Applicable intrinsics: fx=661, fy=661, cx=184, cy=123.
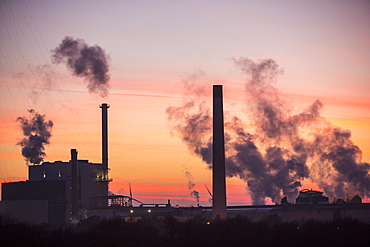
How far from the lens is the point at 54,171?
11869cm

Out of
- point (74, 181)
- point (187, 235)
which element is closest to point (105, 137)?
point (74, 181)

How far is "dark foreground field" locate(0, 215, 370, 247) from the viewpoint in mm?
59281

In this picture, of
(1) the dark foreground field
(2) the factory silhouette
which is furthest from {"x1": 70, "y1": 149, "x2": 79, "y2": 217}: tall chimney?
(1) the dark foreground field

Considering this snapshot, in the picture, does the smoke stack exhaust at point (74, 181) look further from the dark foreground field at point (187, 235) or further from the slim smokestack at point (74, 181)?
the dark foreground field at point (187, 235)

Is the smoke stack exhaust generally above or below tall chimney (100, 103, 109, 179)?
below

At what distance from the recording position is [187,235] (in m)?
69.6

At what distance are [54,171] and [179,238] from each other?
55.6 metres

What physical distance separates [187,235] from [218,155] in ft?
40.2

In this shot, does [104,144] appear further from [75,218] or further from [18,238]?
[18,238]

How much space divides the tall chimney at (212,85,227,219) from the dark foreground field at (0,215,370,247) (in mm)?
2951

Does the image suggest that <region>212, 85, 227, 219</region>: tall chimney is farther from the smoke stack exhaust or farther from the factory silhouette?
the smoke stack exhaust

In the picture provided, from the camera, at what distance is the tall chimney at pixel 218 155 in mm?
78000

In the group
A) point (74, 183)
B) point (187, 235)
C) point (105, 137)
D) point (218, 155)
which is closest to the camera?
point (187, 235)

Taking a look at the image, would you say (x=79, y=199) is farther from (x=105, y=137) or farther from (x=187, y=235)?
(x=187, y=235)
